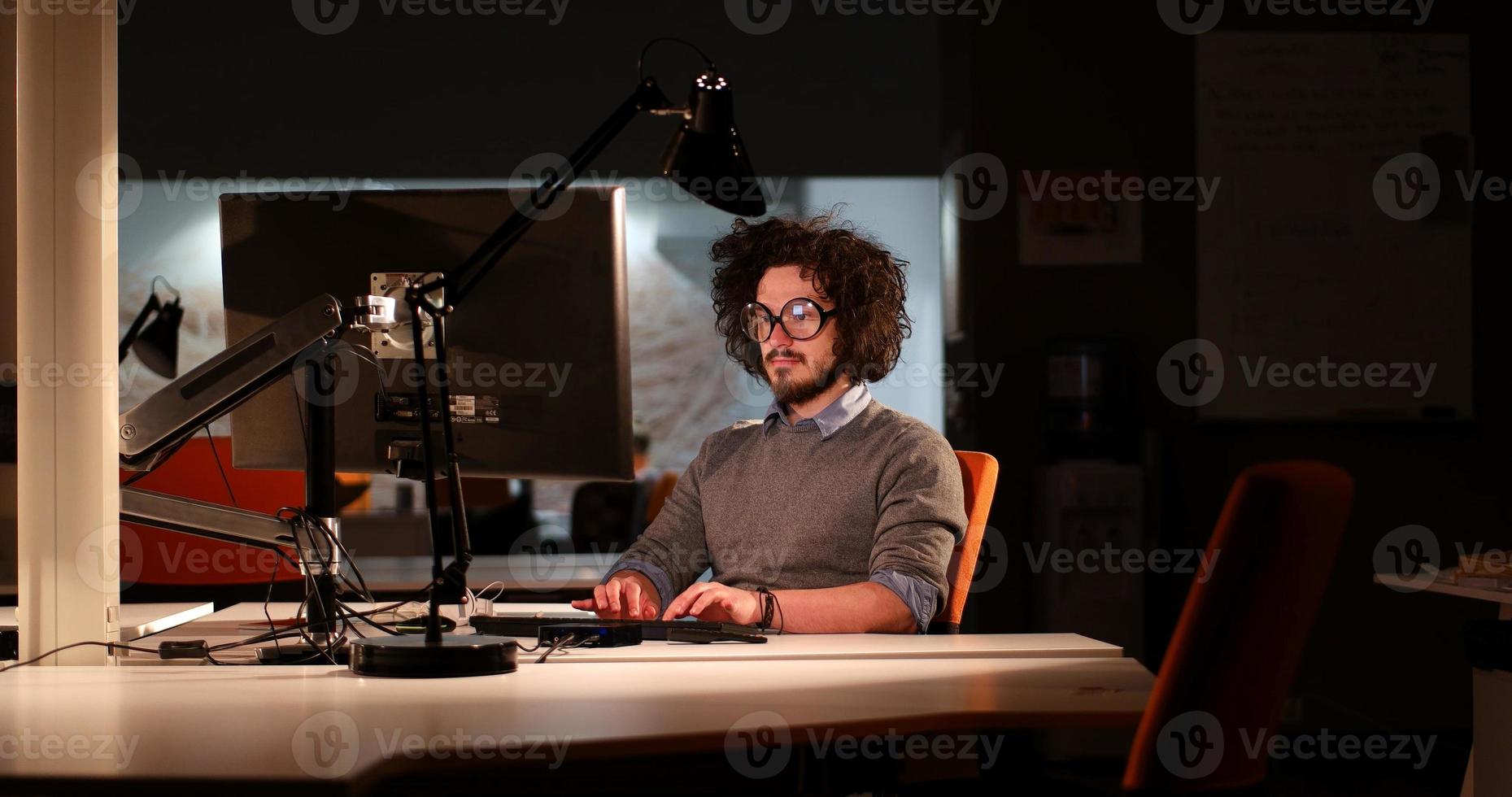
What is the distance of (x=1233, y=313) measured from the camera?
4027mm

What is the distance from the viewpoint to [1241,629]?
3.33 feet

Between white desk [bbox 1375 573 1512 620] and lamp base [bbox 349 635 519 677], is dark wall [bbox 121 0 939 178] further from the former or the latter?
lamp base [bbox 349 635 519 677]

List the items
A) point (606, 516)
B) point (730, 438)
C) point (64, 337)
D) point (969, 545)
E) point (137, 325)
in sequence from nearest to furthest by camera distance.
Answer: point (64, 337) → point (969, 545) → point (730, 438) → point (137, 325) → point (606, 516)

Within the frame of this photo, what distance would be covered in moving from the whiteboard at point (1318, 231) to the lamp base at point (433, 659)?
323 centimetres

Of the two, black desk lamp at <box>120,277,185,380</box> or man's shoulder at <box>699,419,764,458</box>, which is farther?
black desk lamp at <box>120,277,185,380</box>

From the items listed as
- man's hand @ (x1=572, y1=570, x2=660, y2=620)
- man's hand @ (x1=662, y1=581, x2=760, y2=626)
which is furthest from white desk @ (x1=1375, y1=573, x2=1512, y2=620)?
man's hand @ (x1=572, y1=570, x2=660, y2=620)

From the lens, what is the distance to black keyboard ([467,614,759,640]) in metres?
1.58

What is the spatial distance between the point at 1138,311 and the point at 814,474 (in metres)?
2.27

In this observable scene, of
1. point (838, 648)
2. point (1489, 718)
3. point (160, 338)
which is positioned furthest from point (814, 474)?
point (160, 338)

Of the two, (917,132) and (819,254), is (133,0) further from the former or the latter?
(819,254)

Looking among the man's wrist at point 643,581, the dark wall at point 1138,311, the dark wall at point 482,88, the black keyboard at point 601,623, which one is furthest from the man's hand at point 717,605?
the dark wall at point 482,88

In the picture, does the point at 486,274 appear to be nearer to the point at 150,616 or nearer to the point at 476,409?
the point at 476,409

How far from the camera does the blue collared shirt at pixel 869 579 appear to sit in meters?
1.83

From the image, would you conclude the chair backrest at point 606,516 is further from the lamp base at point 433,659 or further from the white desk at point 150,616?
the lamp base at point 433,659
